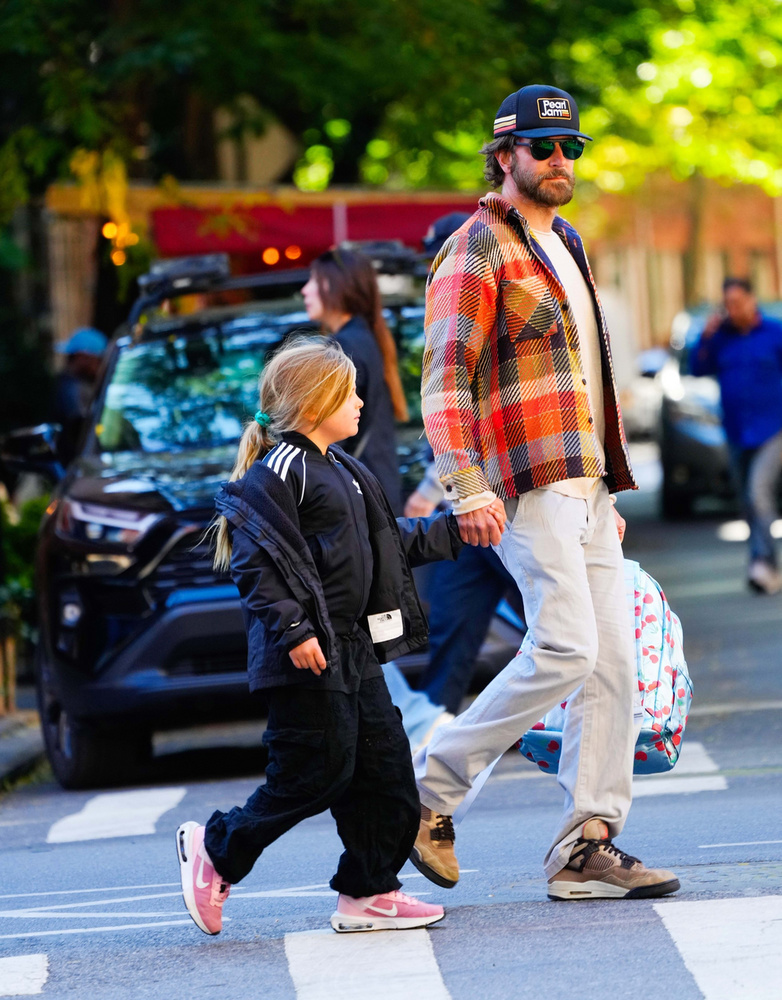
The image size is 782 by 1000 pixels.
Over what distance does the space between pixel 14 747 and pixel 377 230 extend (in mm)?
7510

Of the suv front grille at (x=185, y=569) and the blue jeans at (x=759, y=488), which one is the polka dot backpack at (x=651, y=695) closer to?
the suv front grille at (x=185, y=569)

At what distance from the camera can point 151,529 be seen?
24.3ft

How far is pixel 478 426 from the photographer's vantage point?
4.89m

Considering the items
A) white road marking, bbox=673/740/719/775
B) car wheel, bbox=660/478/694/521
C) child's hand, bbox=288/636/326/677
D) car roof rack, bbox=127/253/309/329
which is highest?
car roof rack, bbox=127/253/309/329

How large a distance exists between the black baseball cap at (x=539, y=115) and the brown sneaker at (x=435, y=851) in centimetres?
172

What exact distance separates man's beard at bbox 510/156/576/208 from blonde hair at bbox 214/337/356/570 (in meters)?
0.63

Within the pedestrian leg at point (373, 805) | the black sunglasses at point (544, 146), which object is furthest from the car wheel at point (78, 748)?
the black sunglasses at point (544, 146)

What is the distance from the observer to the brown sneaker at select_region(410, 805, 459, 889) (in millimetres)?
4840

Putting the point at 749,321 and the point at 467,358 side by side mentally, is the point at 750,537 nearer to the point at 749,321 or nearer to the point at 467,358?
the point at 749,321

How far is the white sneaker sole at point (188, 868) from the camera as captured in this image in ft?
15.0

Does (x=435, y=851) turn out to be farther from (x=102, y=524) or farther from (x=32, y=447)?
(x=32, y=447)

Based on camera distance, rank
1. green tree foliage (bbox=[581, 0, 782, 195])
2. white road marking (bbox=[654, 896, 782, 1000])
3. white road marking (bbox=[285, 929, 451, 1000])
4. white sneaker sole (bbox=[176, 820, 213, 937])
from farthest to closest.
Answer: green tree foliage (bbox=[581, 0, 782, 195]), white sneaker sole (bbox=[176, 820, 213, 937]), white road marking (bbox=[285, 929, 451, 1000]), white road marking (bbox=[654, 896, 782, 1000])

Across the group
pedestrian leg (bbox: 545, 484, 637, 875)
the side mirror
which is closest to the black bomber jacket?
pedestrian leg (bbox: 545, 484, 637, 875)

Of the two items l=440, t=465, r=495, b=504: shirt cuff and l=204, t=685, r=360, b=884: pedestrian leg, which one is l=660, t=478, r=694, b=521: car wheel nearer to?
l=440, t=465, r=495, b=504: shirt cuff
